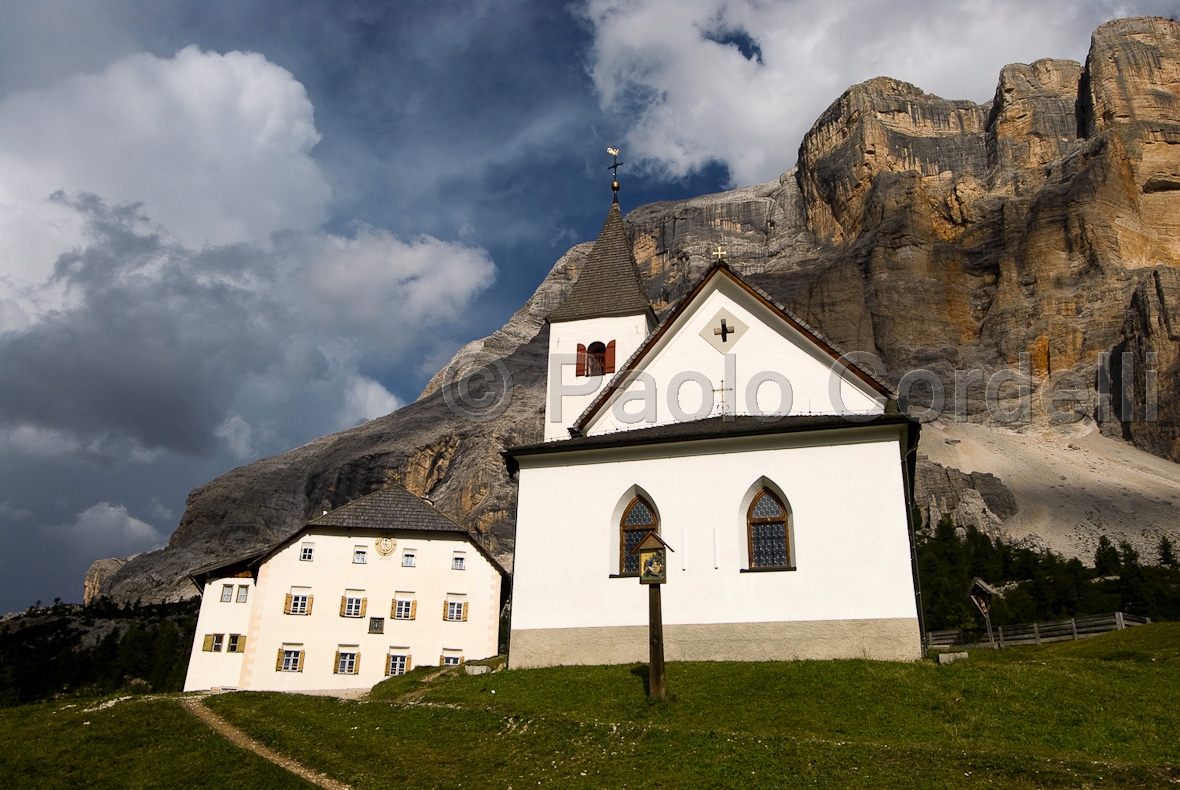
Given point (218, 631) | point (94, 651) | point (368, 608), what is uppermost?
point (368, 608)

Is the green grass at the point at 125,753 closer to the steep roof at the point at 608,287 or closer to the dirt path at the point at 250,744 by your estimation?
the dirt path at the point at 250,744

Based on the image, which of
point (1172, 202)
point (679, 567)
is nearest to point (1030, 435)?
point (1172, 202)

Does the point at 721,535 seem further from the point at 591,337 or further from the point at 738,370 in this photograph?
the point at 591,337

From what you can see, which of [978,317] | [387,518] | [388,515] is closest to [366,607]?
[387,518]

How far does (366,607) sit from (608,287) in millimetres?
18211

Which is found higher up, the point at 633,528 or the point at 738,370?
the point at 738,370

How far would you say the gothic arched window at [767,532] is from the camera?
17609 mm

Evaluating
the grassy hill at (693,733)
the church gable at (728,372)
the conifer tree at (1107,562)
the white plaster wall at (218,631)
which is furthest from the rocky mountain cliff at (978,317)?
the grassy hill at (693,733)

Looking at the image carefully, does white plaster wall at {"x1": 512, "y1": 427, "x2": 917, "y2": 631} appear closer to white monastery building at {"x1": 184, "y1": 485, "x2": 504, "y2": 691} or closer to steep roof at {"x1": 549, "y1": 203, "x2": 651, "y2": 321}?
steep roof at {"x1": 549, "y1": 203, "x2": 651, "y2": 321}

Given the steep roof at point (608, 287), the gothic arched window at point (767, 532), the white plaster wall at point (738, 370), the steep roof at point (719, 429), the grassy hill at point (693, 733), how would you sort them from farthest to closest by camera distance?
the steep roof at point (608, 287) < the white plaster wall at point (738, 370) < the steep roof at point (719, 429) < the gothic arched window at point (767, 532) < the grassy hill at point (693, 733)

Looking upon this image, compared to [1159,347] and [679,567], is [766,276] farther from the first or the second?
[679,567]

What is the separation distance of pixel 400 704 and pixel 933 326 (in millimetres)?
133542

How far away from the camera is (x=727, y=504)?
18.1 metres

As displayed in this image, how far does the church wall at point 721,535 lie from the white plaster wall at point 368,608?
19590mm
